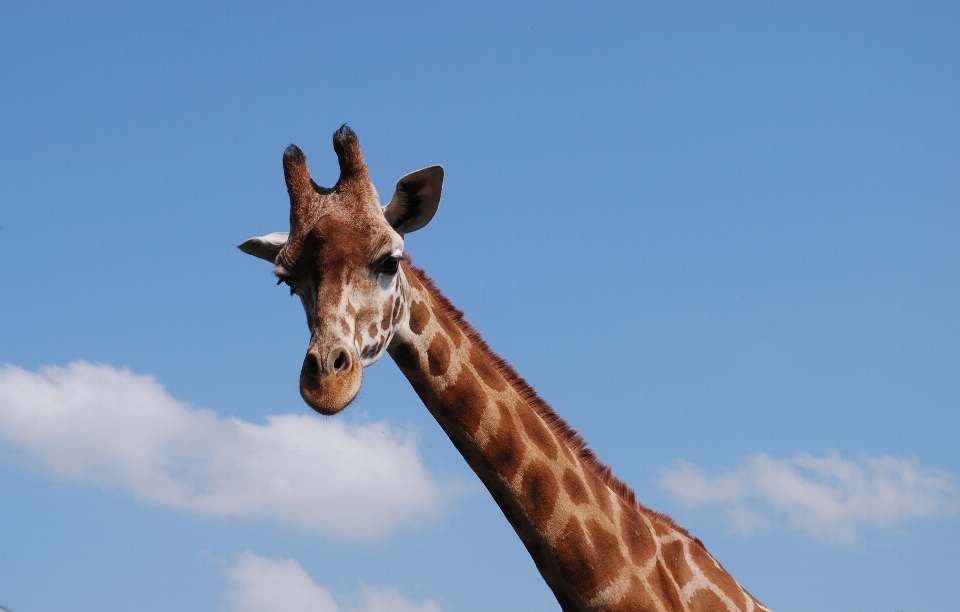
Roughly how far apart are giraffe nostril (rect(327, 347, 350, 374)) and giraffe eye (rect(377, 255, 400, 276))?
895 mm

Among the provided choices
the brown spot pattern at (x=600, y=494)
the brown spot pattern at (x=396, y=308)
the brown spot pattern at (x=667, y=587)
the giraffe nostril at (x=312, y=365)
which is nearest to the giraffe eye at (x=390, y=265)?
the brown spot pattern at (x=396, y=308)

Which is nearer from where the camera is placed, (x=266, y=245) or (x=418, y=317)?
(x=418, y=317)

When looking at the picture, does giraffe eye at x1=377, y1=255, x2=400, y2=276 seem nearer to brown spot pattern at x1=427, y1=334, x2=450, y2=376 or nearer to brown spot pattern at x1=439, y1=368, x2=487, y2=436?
brown spot pattern at x1=427, y1=334, x2=450, y2=376

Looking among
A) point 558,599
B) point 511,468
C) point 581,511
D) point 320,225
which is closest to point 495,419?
point 511,468

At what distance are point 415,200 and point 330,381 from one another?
1.96 meters

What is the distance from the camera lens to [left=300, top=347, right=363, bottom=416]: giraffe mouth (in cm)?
693

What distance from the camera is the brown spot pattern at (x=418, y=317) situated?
8.09 metres

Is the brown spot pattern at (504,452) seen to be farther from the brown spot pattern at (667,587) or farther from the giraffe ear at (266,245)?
the giraffe ear at (266,245)

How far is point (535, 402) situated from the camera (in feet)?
28.2

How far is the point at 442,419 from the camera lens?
801 cm

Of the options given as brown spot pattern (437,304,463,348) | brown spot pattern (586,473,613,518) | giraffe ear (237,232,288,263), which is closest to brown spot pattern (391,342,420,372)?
brown spot pattern (437,304,463,348)

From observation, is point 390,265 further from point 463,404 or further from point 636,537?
point 636,537

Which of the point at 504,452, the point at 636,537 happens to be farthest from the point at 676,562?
the point at 504,452

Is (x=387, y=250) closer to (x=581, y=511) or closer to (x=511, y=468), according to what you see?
(x=511, y=468)
